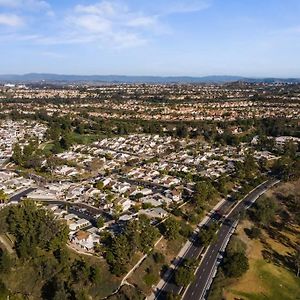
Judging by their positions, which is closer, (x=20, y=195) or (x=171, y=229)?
(x=171, y=229)

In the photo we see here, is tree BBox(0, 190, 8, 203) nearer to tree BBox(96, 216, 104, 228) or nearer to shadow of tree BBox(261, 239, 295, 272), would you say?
tree BBox(96, 216, 104, 228)

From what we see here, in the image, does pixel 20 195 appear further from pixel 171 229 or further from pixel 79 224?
pixel 171 229

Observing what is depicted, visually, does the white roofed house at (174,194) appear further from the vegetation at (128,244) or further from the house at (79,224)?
the house at (79,224)

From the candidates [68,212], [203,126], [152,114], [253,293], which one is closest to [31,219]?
[68,212]

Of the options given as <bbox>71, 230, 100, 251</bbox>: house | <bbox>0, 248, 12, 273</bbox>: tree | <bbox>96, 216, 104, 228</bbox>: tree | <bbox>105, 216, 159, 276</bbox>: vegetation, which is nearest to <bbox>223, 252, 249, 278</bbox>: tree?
<bbox>105, 216, 159, 276</bbox>: vegetation

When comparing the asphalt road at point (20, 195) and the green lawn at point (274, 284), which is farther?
the asphalt road at point (20, 195)

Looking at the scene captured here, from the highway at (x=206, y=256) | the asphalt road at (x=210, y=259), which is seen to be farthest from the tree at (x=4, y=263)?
the asphalt road at (x=210, y=259)

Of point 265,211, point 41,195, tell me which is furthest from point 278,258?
point 41,195
